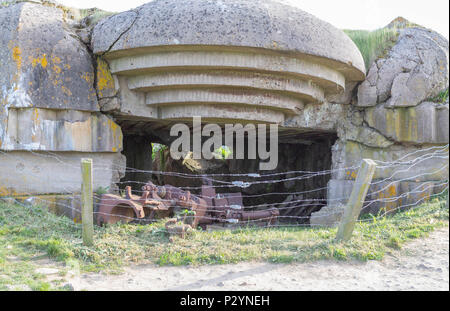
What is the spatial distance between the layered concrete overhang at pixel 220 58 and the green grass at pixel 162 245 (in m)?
1.84

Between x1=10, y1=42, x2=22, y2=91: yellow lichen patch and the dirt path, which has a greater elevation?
x1=10, y1=42, x2=22, y2=91: yellow lichen patch

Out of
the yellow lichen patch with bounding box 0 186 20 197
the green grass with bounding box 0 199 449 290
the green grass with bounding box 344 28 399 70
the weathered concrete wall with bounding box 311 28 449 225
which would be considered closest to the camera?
the green grass with bounding box 0 199 449 290

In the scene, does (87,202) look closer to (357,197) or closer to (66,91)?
(66,91)

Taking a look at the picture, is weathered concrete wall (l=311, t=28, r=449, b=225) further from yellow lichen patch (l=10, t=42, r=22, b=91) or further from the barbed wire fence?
yellow lichen patch (l=10, t=42, r=22, b=91)

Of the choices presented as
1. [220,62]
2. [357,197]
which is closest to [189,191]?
[220,62]

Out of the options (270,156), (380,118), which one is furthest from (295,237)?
(270,156)

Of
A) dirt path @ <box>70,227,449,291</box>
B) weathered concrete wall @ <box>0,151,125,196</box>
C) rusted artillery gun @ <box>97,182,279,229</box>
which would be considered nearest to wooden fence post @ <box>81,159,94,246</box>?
dirt path @ <box>70,227,449,291</box>

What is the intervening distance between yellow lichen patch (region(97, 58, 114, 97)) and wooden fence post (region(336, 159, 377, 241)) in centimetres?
342

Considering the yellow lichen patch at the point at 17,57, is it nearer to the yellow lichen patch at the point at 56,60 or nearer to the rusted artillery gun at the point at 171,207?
the yellow lichen patch at the point at 56,60

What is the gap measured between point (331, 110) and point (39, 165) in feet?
14.2

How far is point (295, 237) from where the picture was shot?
4070 millimetres

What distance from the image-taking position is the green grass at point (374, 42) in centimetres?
639

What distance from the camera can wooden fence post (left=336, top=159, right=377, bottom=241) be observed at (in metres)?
3.63

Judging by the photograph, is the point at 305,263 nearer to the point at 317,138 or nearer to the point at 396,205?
the point at 396,205
